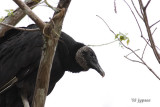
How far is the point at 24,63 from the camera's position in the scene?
4184 mm

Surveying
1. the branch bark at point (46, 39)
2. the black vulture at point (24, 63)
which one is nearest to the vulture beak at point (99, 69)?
the black vulture at point (24, 63)

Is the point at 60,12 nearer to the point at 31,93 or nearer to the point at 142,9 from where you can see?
the point at 142,9

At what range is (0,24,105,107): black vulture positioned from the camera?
164 inches

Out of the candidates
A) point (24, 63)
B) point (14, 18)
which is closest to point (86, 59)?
point (24, 63)

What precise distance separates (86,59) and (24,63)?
47.0 inches

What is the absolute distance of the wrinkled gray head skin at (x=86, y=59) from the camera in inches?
191

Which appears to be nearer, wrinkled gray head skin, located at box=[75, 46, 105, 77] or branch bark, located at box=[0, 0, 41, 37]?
branch bark, located at box=[0, 0, 41, 37]

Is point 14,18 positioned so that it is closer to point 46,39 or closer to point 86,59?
point 86,59

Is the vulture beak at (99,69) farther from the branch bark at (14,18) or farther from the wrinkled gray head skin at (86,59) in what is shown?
the branch bark at (14,18)

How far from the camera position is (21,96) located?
430cm

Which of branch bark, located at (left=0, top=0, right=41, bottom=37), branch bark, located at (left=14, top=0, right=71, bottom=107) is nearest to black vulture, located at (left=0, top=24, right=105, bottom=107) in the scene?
branch bark, located at (left=0, top=0, right=41, bottom=37)

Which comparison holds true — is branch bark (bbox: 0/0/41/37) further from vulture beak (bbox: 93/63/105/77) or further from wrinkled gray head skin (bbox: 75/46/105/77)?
vulture beak (bbox: 93/63/105/77)

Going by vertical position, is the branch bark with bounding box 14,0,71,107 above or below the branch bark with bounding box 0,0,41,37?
below

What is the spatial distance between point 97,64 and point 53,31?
213 centimetres
